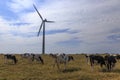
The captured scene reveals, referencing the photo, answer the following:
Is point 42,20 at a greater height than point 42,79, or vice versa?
point 42,20

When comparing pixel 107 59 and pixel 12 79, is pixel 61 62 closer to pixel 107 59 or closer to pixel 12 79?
pixel 107 59

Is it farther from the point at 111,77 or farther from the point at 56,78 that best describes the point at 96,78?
the point at 56,78

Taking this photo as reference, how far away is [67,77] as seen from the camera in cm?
3152

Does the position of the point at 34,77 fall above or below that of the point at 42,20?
below

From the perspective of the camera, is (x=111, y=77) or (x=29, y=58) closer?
(x=111, y=77)

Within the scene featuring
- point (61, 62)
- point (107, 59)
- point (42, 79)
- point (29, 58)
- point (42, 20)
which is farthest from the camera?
point (42, 20)

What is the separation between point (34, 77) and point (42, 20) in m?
62.5

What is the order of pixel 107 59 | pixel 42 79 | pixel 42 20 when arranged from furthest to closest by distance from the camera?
pixel 42 20, pixel 107 59, pixel 42 79

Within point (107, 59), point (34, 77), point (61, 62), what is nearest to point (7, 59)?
point (61, 62)

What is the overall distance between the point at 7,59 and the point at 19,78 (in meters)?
28.4

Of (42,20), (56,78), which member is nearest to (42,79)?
(56,78)

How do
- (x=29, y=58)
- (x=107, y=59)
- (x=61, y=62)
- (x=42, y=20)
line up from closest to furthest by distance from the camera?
(x=107, y=59), (x=61, y=62), (x=29, y=58), (x=42, y=20)

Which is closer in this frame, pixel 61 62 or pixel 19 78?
pixel 19 78

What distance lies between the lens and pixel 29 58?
5872 cm
